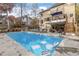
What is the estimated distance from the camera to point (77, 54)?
3.77 feet

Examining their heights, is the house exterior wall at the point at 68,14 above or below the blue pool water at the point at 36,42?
above

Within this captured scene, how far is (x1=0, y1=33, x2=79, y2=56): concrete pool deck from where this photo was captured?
1.15m

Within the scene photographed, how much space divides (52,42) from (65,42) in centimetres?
11

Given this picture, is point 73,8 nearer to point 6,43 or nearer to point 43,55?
point 43,55

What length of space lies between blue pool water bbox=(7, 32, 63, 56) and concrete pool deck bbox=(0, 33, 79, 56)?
0.11ft

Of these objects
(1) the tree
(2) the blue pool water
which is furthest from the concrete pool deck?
(1) the tree

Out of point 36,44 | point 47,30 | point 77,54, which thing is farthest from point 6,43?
point 77,54

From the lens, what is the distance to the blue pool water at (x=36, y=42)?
3.82 ft

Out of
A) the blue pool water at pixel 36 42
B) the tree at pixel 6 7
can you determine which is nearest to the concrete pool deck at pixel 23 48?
the blue pool water at pixel 36 42

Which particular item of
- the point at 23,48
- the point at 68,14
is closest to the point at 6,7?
the point at 23,48

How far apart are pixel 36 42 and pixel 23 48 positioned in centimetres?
12

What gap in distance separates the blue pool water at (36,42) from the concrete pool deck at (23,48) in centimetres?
3

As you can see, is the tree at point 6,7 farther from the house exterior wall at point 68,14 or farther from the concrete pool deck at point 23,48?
the house exterior wall at point 68,14

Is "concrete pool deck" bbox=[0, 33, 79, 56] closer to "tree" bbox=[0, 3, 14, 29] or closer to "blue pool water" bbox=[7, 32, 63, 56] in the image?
"blue pool water" bbox=[7, 32, 63, 56]
